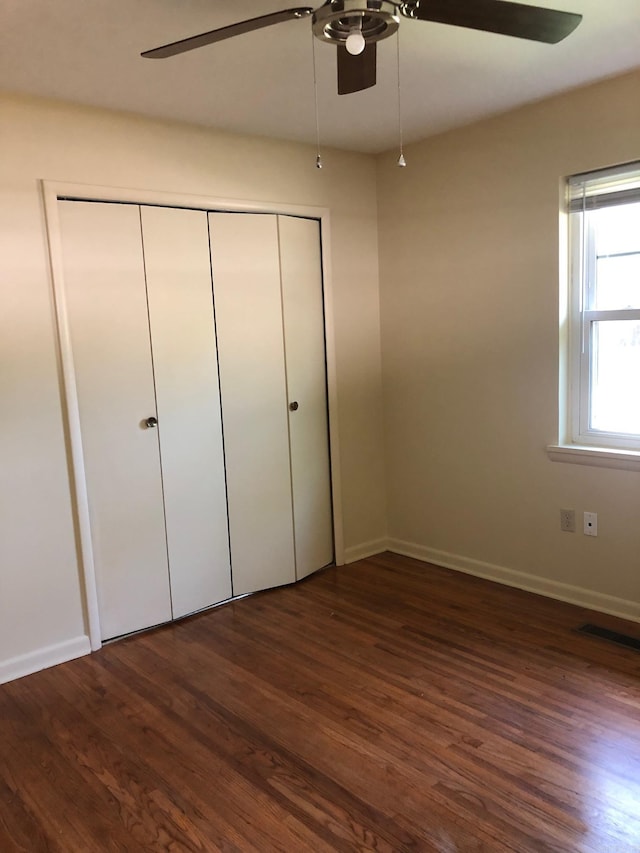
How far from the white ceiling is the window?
505mm

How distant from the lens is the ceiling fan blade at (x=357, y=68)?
1959 millimetres

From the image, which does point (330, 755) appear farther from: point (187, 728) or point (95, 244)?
point (95, 244)

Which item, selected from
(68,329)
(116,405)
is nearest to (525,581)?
(116,405)

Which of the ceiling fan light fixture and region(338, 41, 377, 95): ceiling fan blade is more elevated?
region(338, 41, 377, 95): ceiling fan blade

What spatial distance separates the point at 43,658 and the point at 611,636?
8.06ft

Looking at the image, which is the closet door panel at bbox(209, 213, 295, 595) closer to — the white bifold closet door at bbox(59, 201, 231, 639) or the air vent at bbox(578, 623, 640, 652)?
the white bifold closet door at bbox(59, 201, 231, 639)

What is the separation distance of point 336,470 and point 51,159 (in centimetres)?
214

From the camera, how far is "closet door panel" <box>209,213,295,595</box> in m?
3.41

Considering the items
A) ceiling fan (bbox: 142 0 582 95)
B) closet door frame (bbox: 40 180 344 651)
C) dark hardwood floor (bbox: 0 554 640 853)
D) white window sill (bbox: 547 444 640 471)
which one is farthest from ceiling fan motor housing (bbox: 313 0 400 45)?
dark hardwood floor (bbox: 0 554 640 853)

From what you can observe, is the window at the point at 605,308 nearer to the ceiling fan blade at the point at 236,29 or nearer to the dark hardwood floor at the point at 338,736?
the dark hardwood floor at the point at 338,736

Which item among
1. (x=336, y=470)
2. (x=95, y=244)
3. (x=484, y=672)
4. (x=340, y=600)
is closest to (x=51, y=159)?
(x=95, y=244)

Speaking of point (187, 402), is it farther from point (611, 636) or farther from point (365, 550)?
point (611, 636)

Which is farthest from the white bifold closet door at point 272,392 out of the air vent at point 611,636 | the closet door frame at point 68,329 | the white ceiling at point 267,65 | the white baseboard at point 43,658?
the air vent at point 611,636

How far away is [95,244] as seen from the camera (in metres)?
2.96
